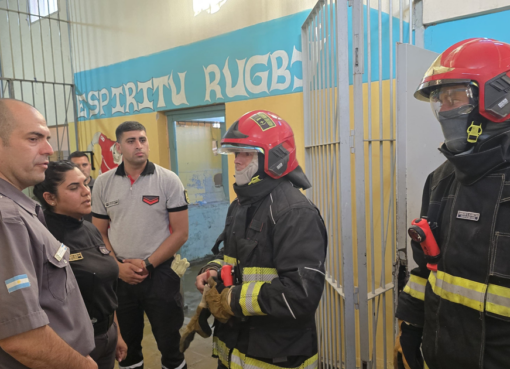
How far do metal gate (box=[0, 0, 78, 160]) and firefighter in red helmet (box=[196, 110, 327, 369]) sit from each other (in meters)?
4.59

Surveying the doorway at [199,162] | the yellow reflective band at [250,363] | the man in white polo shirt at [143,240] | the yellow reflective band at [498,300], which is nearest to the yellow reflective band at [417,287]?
the yellow reflective band at [498,300]

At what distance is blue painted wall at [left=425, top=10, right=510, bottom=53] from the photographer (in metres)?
2.45

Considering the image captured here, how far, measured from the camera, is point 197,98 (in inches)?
163

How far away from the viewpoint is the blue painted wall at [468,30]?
96.3 inches

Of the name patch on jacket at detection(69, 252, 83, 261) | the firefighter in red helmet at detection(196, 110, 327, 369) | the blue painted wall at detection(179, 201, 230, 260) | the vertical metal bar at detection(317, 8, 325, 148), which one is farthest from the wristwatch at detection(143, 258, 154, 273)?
the blue painted wall at detection(179, 201, 230, 260)

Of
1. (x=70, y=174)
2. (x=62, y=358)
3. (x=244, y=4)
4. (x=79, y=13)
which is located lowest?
(x=62, y=358)

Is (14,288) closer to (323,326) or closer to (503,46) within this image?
(503,46)

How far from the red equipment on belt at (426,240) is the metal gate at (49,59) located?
5.32 metres

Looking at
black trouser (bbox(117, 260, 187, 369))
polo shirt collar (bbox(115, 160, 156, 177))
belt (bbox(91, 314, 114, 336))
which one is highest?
polo shirt collar (bbox(115, 160, 156, 177))

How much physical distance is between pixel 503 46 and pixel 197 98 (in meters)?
3.21

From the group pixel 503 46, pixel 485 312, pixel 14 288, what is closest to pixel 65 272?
pixel 14 288

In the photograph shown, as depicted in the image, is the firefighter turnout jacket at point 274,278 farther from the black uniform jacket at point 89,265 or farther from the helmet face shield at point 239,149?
the black uniform jacket at point 89,265

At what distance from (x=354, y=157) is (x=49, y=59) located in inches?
212

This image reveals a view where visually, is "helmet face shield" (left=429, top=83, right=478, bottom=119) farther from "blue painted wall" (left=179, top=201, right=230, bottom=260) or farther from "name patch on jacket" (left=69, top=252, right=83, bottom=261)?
"blue painted wall" (left=179, top=201, right=230, bottom=260)
